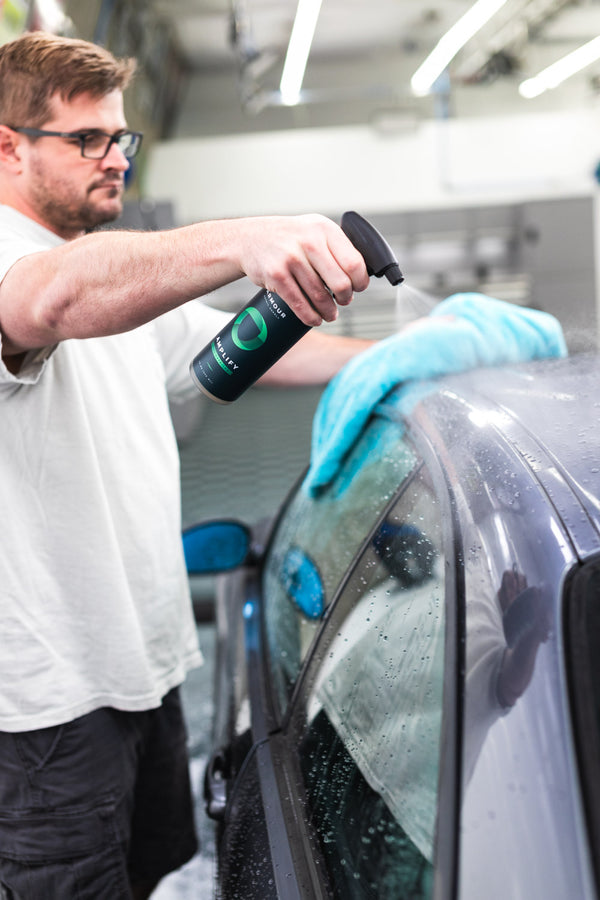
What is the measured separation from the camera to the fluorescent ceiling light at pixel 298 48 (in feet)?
20.5

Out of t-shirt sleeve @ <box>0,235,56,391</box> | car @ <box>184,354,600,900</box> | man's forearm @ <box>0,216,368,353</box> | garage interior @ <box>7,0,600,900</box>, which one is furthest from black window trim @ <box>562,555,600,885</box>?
garage interior @ <box>7,0,600,900</box>

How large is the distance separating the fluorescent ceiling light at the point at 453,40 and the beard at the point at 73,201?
17.6ft

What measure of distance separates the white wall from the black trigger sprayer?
9.49 metres

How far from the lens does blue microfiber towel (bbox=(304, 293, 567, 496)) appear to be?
1554mm

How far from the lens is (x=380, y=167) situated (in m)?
10.5

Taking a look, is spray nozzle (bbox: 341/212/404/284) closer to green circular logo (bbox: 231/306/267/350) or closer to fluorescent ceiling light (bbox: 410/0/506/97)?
green circular logo (bbox: 231/306/267/350)

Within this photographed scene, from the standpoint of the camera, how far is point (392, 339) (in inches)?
64.5

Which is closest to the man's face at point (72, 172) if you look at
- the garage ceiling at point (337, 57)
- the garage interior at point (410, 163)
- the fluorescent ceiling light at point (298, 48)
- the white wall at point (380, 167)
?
the fluorescent ceiling light at point (298, 48)

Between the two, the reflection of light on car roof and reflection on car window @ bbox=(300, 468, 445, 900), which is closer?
reflection on car window @ bbox=(300, 468, 445, 900)

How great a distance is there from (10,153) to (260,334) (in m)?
0.77

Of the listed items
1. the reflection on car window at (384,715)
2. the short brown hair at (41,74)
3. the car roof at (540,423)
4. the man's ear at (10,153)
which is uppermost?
the short brown hair at (41,74)

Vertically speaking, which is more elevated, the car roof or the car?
the car roof

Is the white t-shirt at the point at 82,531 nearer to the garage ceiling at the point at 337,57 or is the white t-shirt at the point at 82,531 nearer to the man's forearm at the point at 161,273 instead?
the man's forearm at the point at 161,273

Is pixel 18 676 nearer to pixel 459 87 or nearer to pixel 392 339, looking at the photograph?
pixel 392 339
